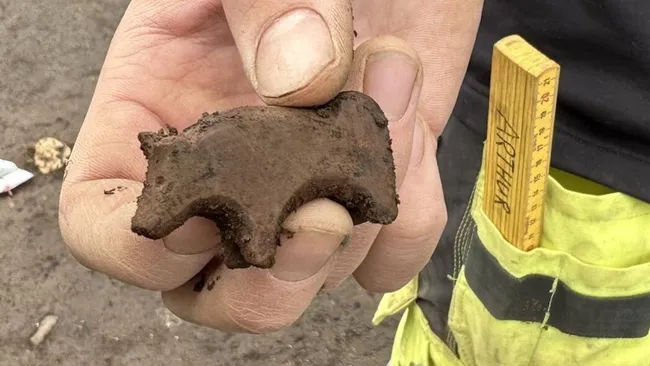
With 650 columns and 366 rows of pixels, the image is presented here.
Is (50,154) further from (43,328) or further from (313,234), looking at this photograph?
(313,234)

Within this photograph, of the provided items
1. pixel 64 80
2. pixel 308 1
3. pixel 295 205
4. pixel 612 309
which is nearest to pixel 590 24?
pixel 612 309

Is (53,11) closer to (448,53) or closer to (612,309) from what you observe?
(448,53)

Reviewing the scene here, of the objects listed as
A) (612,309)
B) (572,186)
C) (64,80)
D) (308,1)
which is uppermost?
(308,1)

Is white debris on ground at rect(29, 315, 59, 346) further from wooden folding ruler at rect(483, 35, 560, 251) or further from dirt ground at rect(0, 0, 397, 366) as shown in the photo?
wooden folding ruler at rect(483, 35, 560, 251)

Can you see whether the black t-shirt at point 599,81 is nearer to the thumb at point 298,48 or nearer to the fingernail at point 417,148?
the fingernail at point 417,148

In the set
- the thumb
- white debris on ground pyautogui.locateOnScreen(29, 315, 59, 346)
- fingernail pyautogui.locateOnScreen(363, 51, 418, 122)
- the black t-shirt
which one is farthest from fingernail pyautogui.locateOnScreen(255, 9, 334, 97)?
white debris on ground pyautogui.locateOnScreen(29, 315, 59, 346)

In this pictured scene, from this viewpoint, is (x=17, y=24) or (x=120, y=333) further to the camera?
(x=17, y=24)
